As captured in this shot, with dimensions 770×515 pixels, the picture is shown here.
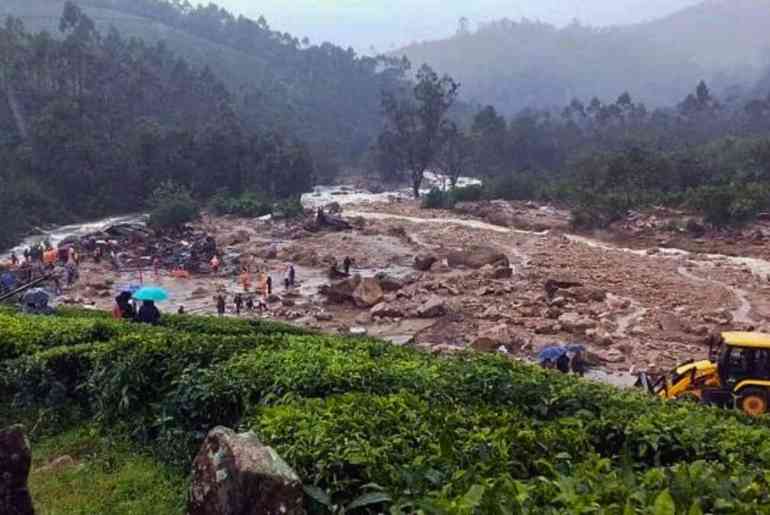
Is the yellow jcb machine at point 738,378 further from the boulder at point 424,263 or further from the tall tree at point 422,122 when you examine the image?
the tall tree at point 422,122

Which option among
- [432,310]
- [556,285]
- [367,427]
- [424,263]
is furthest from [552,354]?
[424,263]

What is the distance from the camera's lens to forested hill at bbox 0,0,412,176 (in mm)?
99188

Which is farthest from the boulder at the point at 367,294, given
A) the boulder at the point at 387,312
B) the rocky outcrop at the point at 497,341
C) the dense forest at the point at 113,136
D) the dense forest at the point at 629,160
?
the dense forest at the point at 113,136

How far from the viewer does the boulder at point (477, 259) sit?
3048 centimetres

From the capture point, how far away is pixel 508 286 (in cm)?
2645

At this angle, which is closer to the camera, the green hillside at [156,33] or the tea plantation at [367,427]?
the tea plantation at [367,427]

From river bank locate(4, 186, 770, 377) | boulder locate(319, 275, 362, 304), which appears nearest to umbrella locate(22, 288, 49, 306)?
river bank locate(4, 186, 770, 377)

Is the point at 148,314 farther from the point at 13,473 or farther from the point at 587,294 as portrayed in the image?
the point at 587,294

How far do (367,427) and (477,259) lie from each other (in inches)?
1021

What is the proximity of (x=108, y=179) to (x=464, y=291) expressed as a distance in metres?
39.1

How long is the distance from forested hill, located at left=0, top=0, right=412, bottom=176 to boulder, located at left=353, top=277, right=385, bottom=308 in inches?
2414

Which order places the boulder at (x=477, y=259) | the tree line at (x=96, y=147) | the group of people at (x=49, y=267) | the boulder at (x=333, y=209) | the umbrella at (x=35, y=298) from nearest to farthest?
the umbrella at (x=35, y=298) < the group of people at (x=49, y=267) < the boulder at (x=477, y=259) < the boulder at (x=333, y=209) < the tree line at (x=96, y=147)

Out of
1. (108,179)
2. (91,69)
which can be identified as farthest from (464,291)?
(91,69)

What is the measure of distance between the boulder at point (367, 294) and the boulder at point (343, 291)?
0.76ft
